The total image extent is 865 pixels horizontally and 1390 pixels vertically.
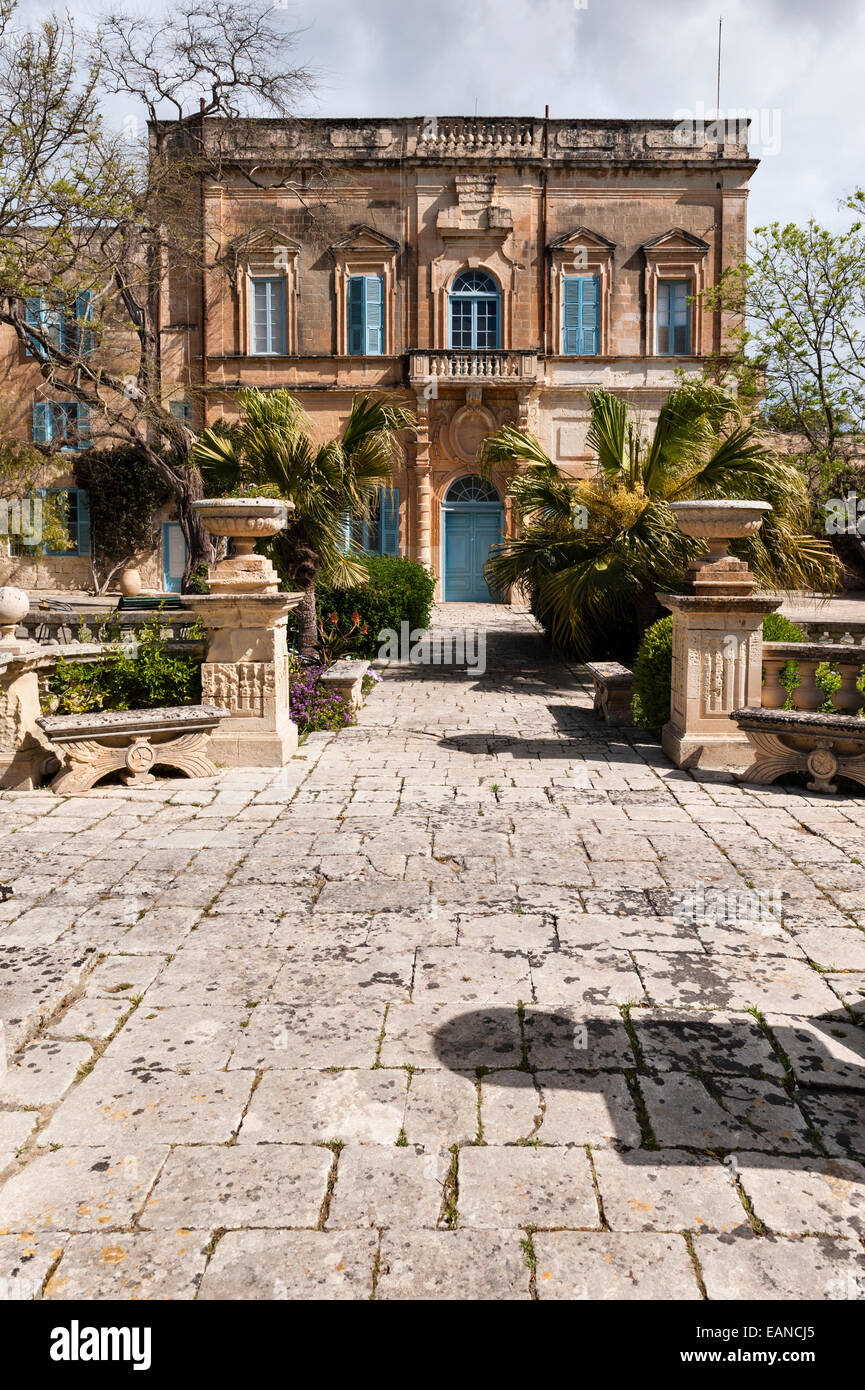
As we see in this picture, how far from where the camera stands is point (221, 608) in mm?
7438

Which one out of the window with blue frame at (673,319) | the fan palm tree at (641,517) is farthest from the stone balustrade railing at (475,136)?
the fan palm tree at (641,517)

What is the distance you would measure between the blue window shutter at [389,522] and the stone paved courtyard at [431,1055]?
1660 centimetres

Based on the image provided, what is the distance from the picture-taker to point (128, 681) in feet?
25.0

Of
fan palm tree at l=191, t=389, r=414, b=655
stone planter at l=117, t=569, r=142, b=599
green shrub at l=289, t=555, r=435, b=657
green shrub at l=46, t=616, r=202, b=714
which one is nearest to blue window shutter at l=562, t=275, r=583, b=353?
green shrub at l=289, t=555, r=435, b=657

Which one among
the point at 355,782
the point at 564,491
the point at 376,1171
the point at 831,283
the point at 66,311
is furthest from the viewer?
the point at 66,311

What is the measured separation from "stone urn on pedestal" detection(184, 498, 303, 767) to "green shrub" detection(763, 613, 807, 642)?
386cm

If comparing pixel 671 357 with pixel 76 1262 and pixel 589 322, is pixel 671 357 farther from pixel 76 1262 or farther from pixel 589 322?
pixel 76 1262

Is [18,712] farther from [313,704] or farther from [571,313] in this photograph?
[571,313]

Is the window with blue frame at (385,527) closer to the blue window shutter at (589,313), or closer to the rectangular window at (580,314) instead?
the rectangular window at (580,314)

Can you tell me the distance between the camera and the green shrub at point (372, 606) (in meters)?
13.2

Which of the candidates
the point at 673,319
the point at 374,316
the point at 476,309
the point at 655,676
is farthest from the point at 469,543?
the point at 655,676

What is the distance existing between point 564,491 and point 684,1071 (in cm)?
985

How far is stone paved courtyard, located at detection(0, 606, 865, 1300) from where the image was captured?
2.38m

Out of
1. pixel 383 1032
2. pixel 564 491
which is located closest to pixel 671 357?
pixel 564 491
